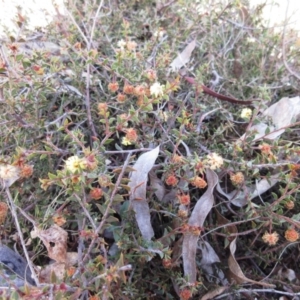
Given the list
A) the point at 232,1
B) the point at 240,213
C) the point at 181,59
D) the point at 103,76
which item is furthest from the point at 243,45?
the point at 240,213

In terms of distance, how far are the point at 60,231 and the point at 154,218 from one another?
23 centimetres

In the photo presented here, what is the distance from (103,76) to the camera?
1.11 metres

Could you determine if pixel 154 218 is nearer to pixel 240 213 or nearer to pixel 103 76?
pixel 240 213

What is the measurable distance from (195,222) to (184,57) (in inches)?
23.6

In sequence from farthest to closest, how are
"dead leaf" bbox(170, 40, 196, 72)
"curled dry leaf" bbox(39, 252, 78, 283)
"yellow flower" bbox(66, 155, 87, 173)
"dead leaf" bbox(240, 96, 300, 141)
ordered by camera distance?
"dead leaf" bbox(170, 40, 196, 72), "dead leaf" bbox(240, 96, 300, 141), "curled dry leaf" bbox(39, 252, 78, 283), "yellow flower" bbox(66, 155, 87, 173)

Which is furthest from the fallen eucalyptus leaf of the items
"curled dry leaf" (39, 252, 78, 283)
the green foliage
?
"curled dry leaf" (39, 252, 78, 283)

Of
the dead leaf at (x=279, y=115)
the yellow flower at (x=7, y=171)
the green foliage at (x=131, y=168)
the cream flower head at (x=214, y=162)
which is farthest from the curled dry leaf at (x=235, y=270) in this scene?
the yellow flower at (x=7, y=171)

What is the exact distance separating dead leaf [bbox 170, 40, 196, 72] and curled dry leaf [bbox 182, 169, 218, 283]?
17.4 inches

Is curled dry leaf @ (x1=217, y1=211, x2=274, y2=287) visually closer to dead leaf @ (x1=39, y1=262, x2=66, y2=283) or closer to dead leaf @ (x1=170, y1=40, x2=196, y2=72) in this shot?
dead leaf @ (x1=39, y1=262, x2=66, y2=283)

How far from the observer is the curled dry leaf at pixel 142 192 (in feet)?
2.92

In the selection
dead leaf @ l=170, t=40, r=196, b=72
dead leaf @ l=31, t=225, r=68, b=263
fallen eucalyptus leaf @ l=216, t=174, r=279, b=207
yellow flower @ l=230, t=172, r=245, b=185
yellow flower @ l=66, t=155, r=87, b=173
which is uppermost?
yellow flower @ l=66, t=155, r=87, b=173

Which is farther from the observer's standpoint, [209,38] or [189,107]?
[209,38]

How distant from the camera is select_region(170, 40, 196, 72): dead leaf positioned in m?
1.26

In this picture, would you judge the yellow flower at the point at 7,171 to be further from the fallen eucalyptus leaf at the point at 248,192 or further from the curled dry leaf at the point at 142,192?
the fallen eucalyptus leaf at the point at 248,192
